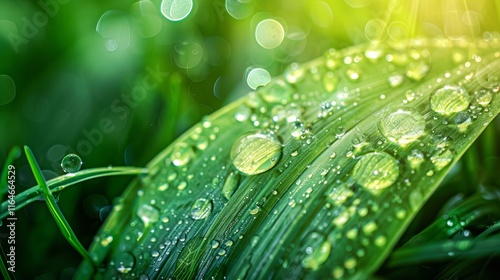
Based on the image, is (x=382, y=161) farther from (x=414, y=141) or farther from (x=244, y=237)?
(x=244, y=237)

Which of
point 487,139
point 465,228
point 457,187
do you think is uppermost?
point 487,139

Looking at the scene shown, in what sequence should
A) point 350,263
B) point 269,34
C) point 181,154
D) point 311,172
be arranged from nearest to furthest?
point 350,263, point 311,172, point 181,154, point 269,34

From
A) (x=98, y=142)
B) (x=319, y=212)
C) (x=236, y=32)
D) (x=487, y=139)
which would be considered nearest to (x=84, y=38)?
(x=98, y=142)

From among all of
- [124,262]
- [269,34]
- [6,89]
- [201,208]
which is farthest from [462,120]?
[6,89]

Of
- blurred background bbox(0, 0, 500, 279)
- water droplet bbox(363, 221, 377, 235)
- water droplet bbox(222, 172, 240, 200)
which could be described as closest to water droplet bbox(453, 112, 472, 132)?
water droplet bbox(363, 221, 377, 235)

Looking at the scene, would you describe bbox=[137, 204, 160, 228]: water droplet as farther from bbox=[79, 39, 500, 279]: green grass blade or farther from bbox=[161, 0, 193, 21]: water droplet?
bbox=[161, 0, 193, 21]: water droplet

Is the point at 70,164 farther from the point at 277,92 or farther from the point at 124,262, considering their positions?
the point at 277,92

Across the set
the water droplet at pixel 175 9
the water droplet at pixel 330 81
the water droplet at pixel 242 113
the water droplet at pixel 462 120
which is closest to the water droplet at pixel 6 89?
→ the water droplet at pixel 175 9
